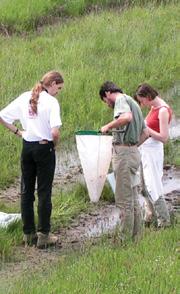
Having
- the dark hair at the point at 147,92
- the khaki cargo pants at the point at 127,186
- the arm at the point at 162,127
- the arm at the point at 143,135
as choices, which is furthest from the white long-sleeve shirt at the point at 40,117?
the arm at the point at 162,127

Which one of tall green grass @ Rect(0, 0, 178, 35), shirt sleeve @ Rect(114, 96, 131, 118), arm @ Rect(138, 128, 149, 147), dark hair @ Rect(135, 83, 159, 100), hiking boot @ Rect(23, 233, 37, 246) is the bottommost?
hiking boot @ Rect(23, 233, 37, 246)

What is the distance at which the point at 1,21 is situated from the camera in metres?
17.1

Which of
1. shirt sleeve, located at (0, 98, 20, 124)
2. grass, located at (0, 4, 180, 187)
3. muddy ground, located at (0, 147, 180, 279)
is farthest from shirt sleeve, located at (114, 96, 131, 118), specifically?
grass, located at (0, 4, 180, 187)

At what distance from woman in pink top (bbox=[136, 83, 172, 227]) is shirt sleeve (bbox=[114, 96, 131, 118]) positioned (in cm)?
62

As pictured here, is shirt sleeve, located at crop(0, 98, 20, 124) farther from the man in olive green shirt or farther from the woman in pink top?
the woman in pink top

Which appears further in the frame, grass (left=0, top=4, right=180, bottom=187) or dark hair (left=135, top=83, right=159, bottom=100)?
grass (left=0, top=4, right=180, bottom=187)

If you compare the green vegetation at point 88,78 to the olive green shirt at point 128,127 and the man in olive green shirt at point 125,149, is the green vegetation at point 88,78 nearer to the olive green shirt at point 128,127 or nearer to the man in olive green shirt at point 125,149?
the man in olive green shirt at point 125,149

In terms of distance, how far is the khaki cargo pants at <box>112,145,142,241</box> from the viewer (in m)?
6.61

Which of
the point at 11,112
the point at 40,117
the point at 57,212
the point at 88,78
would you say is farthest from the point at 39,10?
the point at 40,117

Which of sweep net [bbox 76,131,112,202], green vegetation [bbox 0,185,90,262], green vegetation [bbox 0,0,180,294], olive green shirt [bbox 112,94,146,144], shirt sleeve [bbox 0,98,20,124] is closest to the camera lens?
green vegetation [bbox 0,0,180,294]

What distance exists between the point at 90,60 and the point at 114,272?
8.66m

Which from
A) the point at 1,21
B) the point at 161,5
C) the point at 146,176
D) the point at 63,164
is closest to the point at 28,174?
the point at 146,176

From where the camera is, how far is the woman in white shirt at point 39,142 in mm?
6652

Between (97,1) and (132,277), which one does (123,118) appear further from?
(97,1)
